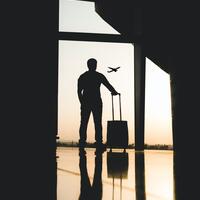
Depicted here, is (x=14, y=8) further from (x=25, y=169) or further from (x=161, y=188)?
(x=161, y=188)

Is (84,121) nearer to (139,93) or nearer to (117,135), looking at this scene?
(117,135)

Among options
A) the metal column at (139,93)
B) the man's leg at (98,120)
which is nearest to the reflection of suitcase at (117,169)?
the man's leg at (98,120)

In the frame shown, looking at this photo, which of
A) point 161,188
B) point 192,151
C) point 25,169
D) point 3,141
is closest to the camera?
point 161,188

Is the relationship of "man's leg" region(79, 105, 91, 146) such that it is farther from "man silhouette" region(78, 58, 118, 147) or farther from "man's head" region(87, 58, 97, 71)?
"man's head" region(87, 58, 97, 71)

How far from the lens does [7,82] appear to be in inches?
90.1

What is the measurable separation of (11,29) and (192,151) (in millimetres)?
1944

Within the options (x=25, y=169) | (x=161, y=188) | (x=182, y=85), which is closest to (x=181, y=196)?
(x=161, y=188)

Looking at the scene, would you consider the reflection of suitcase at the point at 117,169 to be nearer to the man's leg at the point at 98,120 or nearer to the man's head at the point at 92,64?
the man's leg at the point at 98,120

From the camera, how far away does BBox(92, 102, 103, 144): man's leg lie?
15.6 ft

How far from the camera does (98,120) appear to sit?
482cm

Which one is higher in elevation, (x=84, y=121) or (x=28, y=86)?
(x=28, y=86)

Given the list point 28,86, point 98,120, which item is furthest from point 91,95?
point 28,86

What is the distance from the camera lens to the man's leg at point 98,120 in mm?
4762

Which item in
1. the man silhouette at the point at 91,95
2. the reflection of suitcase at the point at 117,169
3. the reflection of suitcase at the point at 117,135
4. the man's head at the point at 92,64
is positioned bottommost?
the reflection of suitcase at the point at 117,169
